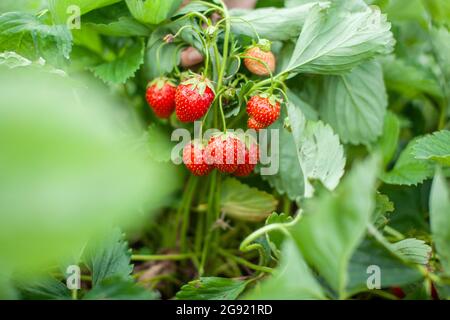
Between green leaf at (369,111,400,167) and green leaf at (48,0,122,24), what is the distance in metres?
0.44

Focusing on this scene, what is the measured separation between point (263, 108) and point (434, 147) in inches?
8.6

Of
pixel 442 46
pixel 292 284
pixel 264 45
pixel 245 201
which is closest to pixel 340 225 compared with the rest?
pixel 292 284

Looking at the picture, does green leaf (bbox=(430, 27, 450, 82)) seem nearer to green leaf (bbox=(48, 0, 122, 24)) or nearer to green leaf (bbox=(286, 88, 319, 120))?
green leaf (bbox=(286, 88, 319, 120))

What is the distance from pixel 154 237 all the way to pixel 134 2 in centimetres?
41

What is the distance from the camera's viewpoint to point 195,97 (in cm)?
62

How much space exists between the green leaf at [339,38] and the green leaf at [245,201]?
201 millimetres

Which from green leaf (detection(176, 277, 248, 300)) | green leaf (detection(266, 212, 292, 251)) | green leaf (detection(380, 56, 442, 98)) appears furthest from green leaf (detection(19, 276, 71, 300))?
green leaf (detection(380, 56, 442, 98))

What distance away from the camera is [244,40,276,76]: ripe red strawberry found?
633 millimetres

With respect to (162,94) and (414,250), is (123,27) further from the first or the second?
(414,250)

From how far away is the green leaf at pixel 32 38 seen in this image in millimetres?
653

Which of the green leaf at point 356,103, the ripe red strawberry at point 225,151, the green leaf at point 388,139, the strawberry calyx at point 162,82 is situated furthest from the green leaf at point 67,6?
the green leaf at point 388,139

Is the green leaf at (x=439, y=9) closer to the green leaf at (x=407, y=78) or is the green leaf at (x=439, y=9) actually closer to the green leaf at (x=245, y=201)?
the green leaf at (x=407, y=78)

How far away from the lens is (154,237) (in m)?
0.90
